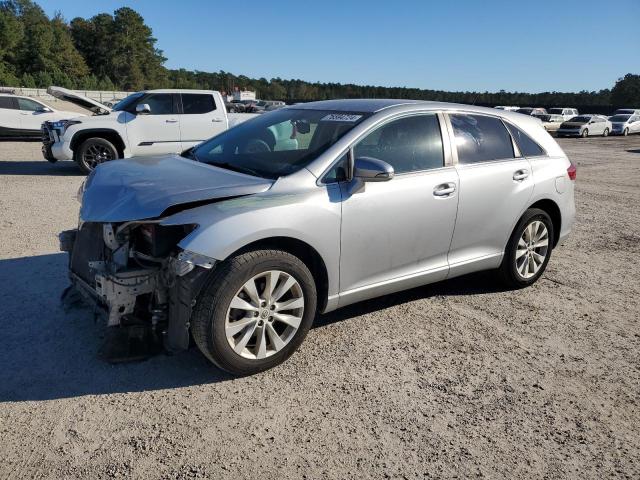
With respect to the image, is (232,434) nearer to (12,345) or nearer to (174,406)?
(174,406)

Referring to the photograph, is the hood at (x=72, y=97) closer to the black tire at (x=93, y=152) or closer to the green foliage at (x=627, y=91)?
the black tire at (x=93, y=152)

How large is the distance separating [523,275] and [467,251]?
93 centimetres

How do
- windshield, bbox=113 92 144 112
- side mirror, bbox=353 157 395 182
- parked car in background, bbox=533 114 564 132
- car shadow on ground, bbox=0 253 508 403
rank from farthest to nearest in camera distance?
parked car in background, bbox=533 114 564 132
windshield, bbox=113 92 144 112
side mirror, bbox=353 157 395 182
car shadow on ground, bbox=0 253 508 403

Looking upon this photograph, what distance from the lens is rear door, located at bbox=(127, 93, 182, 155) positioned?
11016 mm

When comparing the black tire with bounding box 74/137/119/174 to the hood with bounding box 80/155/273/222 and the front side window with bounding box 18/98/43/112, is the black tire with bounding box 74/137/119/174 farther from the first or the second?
the front side window with bounding box 18/98/43/112

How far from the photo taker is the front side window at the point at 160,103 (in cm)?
1127

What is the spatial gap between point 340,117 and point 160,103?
8334 millimetres

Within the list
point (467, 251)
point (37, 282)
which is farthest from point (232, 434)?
point (37, 282)

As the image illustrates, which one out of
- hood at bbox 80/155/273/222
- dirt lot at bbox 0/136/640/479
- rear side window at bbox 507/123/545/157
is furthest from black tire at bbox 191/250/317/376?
rear side window at bbox 507/123/545/157

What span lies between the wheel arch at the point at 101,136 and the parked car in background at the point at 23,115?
7.07 m

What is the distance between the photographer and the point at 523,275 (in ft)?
16.4

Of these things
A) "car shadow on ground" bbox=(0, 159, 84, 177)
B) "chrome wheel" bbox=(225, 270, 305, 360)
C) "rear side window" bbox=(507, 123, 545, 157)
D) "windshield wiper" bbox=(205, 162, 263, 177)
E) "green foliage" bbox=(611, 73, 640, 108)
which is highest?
"green foliage" bbox=(611, 73, 640, 108)

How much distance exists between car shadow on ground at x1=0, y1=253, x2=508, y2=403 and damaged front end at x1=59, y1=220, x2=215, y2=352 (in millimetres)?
250

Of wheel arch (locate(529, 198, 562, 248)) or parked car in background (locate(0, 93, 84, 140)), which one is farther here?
parked car in background (locate(0, 93, 84, 140))
